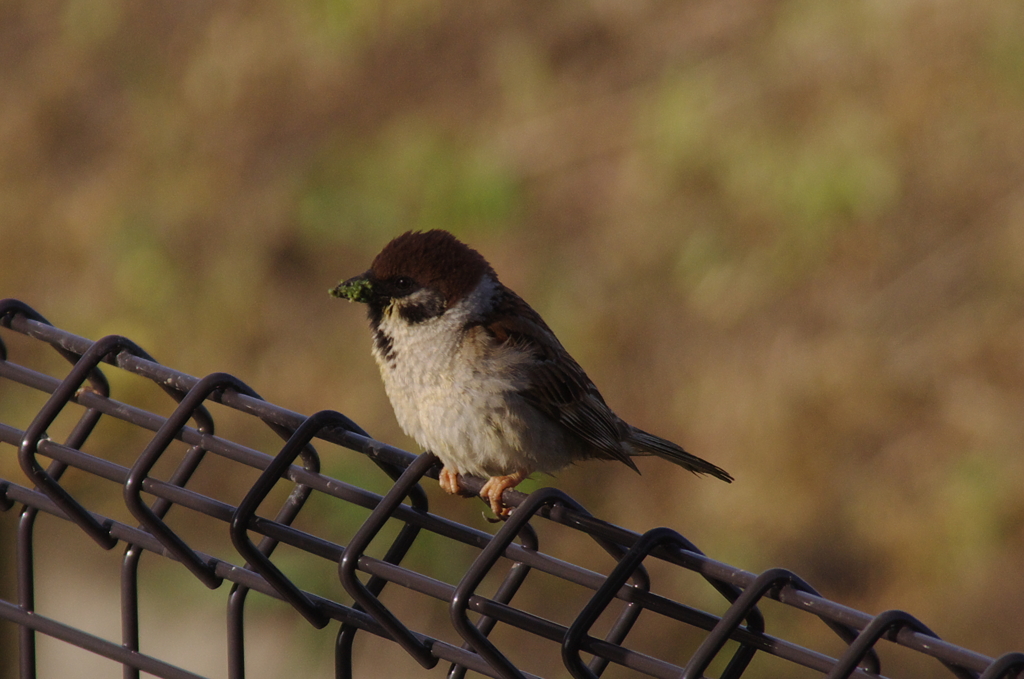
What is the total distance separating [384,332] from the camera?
9.00 ft

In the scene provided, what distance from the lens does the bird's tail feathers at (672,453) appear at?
2.82 m

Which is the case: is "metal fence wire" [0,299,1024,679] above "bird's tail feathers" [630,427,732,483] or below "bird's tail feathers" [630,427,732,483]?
below

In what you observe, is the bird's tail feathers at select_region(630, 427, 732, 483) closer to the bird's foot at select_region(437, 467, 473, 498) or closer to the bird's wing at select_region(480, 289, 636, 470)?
the bird's wing at select_region(480, 289, 636, 470)

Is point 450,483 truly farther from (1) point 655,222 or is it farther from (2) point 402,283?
(1) point 655,222

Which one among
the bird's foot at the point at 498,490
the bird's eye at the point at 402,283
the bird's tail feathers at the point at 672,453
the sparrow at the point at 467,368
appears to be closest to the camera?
the bird's foot at the point at 498,490

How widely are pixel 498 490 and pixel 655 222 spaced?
286 centimetres

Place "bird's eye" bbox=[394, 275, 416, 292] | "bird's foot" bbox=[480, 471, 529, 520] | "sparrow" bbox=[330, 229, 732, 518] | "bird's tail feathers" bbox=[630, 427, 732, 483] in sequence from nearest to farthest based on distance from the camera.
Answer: "bird's foot" bbox=[480, 471, 529, 520]
"sparrow" bbox=[330, 229, 732, 518]
"bird's eye" bbox=[394, 275, 416, 292]
"bird's tail feathers" bbox=[630, 427, 732, 483]

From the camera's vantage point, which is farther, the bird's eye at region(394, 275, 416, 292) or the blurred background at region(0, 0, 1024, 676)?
the blurred background at region(0, 0, 1024, 676)

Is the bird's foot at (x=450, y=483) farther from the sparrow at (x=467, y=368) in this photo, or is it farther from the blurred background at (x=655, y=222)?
the blurred background at (x=655, y=222)

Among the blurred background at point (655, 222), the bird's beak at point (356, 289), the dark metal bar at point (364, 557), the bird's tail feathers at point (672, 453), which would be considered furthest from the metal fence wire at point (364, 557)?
the blurred background at point (655, 222)

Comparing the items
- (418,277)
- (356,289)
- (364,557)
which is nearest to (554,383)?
(418,277)

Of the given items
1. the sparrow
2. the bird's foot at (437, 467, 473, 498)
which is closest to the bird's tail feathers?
the sparrow

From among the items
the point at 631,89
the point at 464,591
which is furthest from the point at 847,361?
the point at 464,591

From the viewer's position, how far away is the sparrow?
2605 millimetres
